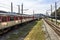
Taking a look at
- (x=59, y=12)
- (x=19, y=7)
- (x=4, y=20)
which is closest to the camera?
(x=4, y=20)

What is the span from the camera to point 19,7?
227ft

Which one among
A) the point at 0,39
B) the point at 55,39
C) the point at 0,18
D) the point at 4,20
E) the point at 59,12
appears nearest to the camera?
the point at 55,39

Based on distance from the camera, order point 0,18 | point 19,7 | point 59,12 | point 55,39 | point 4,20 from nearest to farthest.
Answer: point 55,39 < point 0,18 < point 4,20 < point 19,7 < point 59,12

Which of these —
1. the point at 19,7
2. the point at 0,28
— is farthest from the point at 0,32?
the point at 19,7

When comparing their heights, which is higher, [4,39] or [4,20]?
[4,20]

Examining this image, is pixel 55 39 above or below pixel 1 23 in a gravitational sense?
below

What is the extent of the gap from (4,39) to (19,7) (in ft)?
172

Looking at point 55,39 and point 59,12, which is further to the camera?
point 59,12

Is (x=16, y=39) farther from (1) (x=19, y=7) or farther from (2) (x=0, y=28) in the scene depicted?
(1) (x=19, y=7)

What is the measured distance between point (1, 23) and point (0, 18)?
59 cm

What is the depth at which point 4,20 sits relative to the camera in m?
20.0

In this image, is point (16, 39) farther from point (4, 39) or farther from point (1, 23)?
point (1, 23)

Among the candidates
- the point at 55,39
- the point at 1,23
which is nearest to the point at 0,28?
the point at 1,23

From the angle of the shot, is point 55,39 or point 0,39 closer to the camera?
point 55,39
